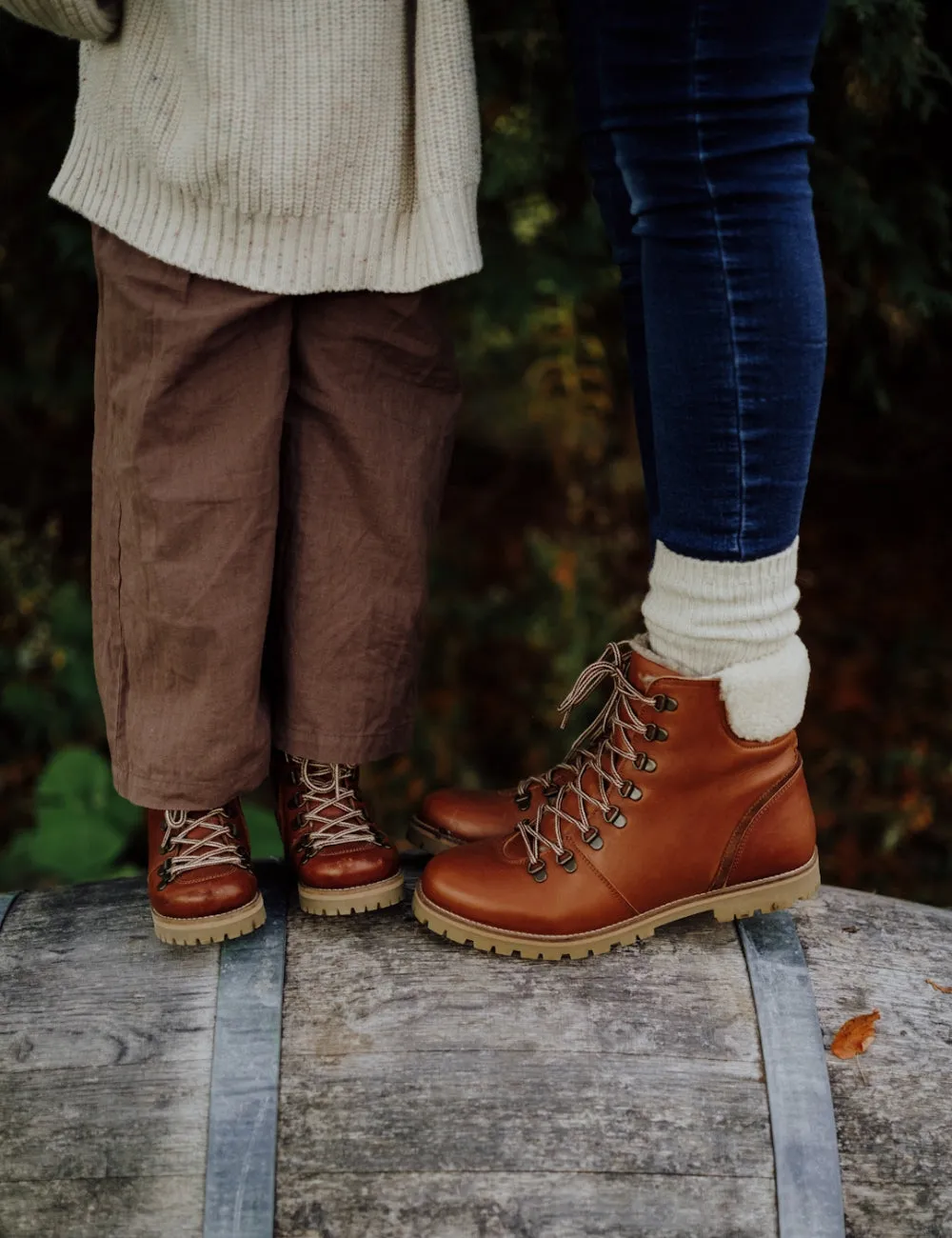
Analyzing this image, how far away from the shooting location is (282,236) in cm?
137

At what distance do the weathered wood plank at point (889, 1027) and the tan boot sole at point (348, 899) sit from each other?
0.49m

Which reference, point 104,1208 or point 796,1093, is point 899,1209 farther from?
point 104,1208

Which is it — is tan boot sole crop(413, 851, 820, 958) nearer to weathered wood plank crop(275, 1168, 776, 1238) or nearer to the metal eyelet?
the metal eyelet

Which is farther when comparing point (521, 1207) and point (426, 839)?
point (426, 839)

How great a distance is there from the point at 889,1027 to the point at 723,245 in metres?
0.83

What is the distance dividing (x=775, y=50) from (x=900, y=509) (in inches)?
89.8

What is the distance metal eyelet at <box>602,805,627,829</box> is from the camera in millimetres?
1397

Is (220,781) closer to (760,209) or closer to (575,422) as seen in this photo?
(760,209)

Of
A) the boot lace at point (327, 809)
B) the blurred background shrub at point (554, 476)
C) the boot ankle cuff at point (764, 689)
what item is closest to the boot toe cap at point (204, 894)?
the boot lace at point (327, 809)

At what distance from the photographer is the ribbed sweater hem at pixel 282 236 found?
1.36m

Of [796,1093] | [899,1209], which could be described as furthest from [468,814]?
[899,1209]

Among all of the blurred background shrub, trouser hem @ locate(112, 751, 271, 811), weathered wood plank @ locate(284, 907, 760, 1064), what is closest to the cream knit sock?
weathered wood plank @ locate(284, 907, 760, 1064)

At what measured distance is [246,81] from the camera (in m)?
1.30

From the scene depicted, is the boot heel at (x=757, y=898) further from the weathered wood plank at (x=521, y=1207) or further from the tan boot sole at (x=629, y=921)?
the weathered wood plank at (x=521, y=1207)
